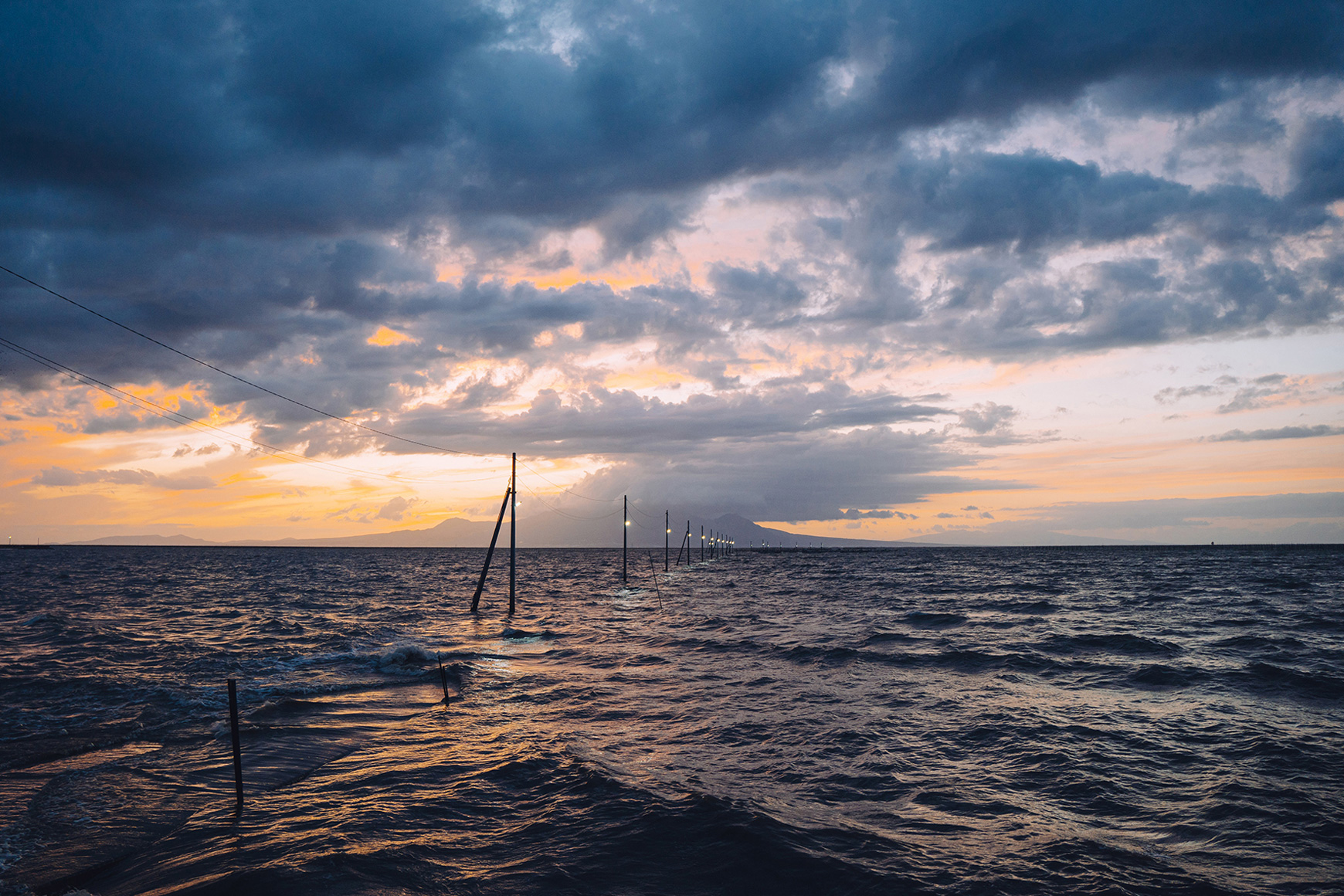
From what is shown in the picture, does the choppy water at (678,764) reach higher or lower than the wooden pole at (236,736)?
lower

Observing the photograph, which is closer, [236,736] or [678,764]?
[236,736]

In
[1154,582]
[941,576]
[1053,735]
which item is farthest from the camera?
[941,576]

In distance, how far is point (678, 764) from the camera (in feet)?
50.4

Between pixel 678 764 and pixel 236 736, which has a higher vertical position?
pixel 236 736

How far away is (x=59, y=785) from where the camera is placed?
13.6 metres

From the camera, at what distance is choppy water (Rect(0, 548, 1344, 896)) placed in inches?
409

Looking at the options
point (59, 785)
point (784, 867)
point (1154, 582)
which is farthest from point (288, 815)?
point (1154, 582)

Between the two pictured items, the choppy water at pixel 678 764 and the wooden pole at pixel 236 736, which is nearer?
the choppy water at pixel 678 764

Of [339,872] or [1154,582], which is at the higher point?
[339,872]

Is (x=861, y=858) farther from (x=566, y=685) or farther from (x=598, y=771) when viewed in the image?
(x=566, y=685)

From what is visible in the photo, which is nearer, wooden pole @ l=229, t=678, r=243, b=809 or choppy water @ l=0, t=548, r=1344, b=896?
choppy water @ l=0, t=548, r=1344, b=896

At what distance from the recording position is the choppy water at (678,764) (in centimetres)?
1039

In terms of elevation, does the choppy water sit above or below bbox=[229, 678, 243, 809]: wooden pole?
below

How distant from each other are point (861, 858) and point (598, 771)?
603cm
